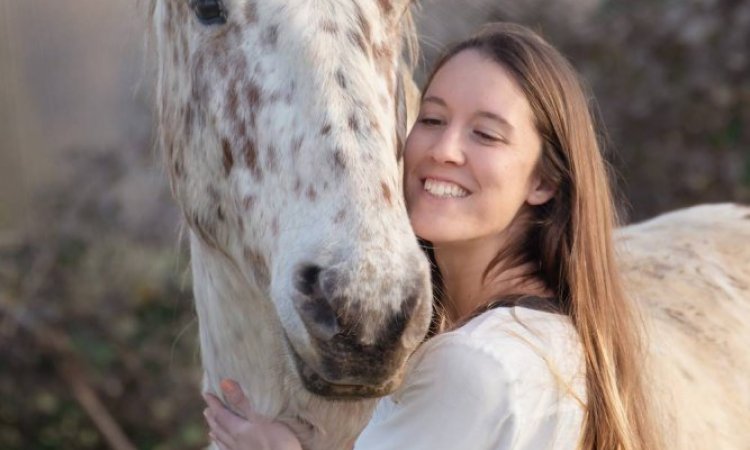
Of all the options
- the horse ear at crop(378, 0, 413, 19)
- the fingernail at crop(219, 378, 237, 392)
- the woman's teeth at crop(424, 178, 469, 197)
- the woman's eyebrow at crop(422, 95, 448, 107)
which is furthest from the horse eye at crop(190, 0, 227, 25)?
the fingernail at crop(219, 378, 237, 392)

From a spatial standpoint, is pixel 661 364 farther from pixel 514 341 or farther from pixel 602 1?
pixel 602 1

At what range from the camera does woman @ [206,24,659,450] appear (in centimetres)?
155

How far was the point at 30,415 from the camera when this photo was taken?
4.66 meters

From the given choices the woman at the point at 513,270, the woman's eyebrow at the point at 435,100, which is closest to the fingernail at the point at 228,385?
the woman at the point at 513,270

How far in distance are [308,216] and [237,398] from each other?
2.07ft

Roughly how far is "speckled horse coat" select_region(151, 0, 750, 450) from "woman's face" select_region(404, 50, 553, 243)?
0.25 ft

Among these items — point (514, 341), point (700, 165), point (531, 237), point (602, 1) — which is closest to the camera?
point (514, 341)

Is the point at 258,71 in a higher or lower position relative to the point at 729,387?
higher

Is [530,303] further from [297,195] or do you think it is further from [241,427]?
[241,427]

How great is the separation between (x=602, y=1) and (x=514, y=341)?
4.28 meters

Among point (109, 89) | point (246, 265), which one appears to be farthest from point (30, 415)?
point (246, 265)

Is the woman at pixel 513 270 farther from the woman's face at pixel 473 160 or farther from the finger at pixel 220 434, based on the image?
the finger at pixel 220 434

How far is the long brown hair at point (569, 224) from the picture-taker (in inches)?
69.9

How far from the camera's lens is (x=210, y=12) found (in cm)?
189
